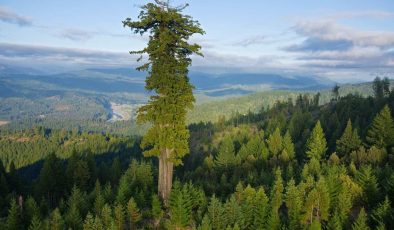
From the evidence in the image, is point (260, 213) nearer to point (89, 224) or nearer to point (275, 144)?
point (89, 224)

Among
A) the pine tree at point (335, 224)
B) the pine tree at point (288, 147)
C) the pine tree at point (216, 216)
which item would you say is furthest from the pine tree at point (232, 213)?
the pine tree at point (288, 147)

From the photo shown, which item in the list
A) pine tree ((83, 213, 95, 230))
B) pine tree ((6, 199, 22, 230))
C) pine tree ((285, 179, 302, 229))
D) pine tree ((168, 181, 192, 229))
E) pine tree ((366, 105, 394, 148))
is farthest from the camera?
pine tree ((366, 105, 394, 148))

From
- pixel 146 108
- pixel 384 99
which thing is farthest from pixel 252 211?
pixel 384 99

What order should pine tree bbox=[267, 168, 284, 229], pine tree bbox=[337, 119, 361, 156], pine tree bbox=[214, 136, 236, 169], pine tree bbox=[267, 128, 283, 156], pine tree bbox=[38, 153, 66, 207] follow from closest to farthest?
pine tree bbox=[267, 168, 284, 229], pine tree bbox=[38, 153, 66, 207], pine tree bbox=[337, 119, 361, 156], pine tree bbox=[214, 136, 236, 169], pine tree bbox=[267, 128, 283, 156]

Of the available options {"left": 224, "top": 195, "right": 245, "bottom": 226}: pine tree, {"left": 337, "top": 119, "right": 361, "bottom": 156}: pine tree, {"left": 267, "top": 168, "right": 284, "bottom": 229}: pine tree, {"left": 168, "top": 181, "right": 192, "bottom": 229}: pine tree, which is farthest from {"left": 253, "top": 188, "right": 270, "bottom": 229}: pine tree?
{"left": 337, "top": 119, "right": 361, "bottom": 156}: pine tree

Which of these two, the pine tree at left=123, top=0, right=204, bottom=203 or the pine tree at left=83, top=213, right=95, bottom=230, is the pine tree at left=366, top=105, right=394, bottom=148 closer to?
the pine tree at left=123, top=0, right=204, bottom=203

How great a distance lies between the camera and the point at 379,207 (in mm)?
37281

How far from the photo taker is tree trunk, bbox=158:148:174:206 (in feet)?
124

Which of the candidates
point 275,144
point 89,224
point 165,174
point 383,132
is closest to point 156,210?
point 165,174

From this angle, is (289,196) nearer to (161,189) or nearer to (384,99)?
(161,189)

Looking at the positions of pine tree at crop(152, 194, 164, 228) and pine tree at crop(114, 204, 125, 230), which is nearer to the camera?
pine tree at crop(114, 204, 125, 230)

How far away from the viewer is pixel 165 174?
38312 mm

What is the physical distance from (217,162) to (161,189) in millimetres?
59298

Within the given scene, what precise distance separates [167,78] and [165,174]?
9.66 metres
